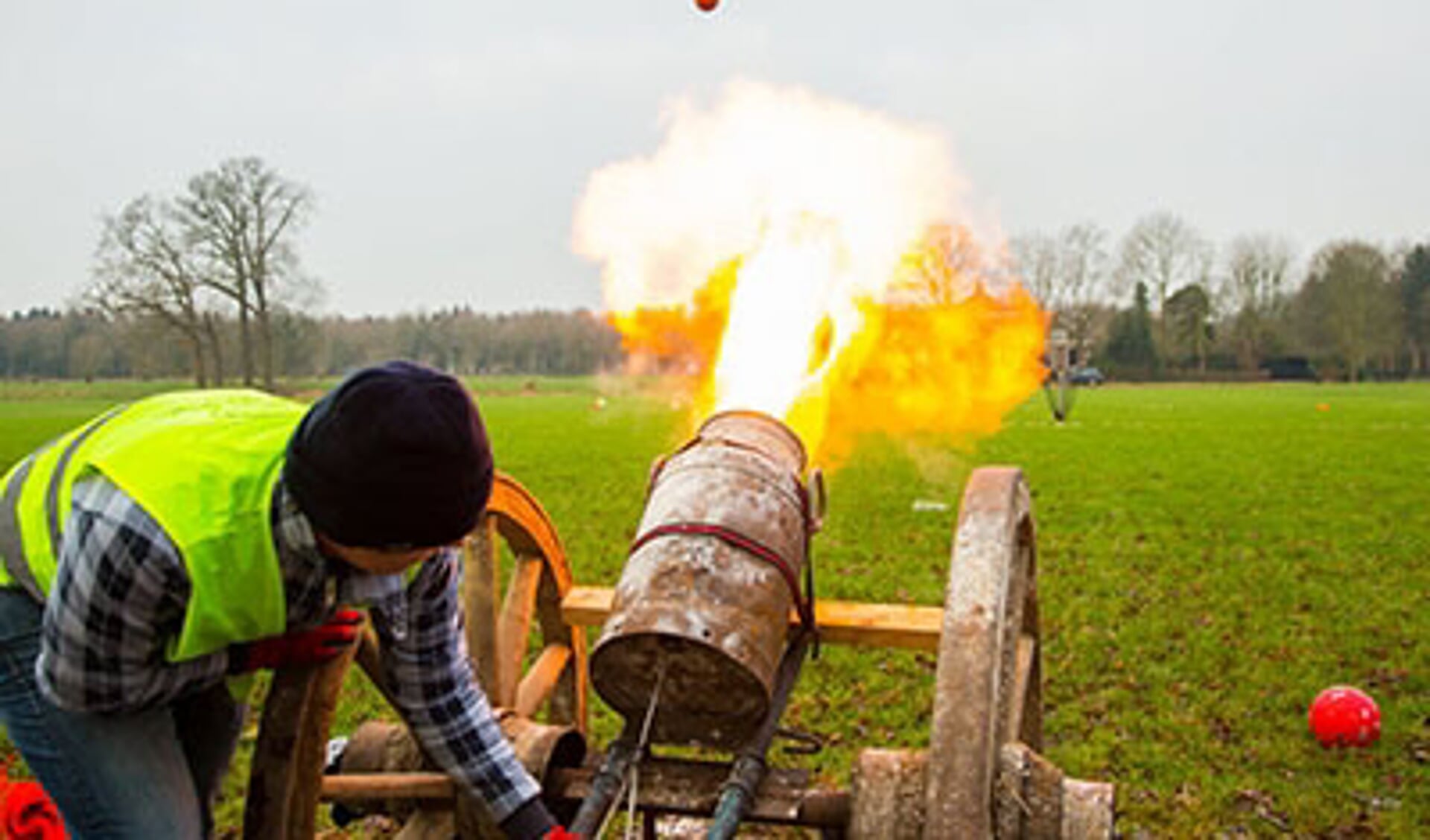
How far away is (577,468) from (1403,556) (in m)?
11.1

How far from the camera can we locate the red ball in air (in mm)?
4941

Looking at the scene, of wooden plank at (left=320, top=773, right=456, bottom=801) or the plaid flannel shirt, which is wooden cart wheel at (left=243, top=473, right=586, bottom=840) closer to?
the plaid flannel shirt

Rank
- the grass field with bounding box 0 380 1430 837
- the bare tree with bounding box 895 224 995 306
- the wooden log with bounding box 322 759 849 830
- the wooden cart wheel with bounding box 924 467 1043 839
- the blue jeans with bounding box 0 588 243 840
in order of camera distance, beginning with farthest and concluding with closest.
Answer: the bare tree with bounding box 895 224 995 306 → the grass field with bounding box 0 380 1430 837 → the wooden log with bounding box 322 759 849 830 → the wooden cart wheel with bounding box 924 467 1043 839 → the blue jeans with bounding box 0 588 243 840

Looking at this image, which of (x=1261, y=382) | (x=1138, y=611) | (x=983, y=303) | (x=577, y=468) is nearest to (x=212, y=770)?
(x=1138, y=611)

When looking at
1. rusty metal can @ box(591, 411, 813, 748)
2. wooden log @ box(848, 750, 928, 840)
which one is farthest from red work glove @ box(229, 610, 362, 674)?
wooden log @ box(848, 750, 928, 840)

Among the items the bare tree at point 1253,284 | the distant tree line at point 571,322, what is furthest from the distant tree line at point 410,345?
the bare tree at point 1253,284

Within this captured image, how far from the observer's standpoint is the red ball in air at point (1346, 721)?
4941 millimetres

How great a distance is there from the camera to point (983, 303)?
8.77m

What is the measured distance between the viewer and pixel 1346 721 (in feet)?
16.3

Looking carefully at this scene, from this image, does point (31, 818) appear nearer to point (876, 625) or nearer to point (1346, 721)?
point (876, 625)

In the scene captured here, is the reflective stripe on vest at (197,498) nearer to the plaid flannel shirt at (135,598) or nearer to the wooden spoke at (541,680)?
the plaid flannel shirt at (135,598)

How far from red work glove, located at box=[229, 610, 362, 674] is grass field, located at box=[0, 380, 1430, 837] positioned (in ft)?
8.97

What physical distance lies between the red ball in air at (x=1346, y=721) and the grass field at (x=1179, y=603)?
8 centimetres

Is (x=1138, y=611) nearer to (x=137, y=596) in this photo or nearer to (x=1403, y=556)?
(x=1403, y=556)
